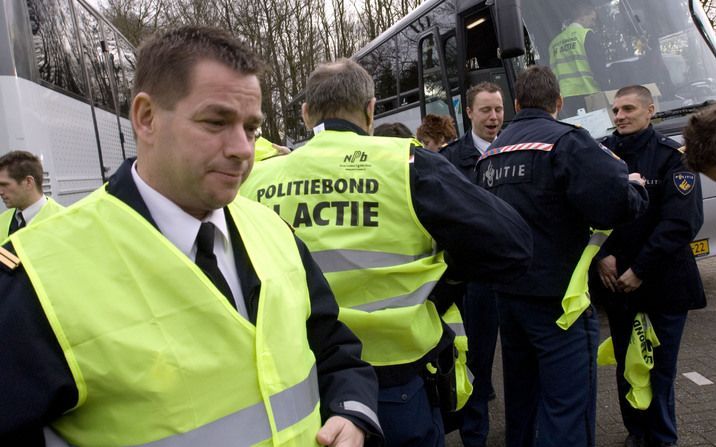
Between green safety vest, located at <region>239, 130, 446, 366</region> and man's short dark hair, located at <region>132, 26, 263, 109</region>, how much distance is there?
871 millimetres

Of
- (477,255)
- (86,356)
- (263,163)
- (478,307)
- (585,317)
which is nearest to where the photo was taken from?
(86,356)

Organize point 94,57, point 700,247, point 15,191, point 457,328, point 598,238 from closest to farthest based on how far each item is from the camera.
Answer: point 457,328 → point 598,238 → point 15,191 → point 700,247 → point 94,57

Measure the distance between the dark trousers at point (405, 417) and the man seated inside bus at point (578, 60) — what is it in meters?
4.38

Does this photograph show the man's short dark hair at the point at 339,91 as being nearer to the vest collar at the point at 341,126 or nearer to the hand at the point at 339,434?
the vest collar at the point at 341,126

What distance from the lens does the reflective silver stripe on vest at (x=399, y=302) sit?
221 centimetres

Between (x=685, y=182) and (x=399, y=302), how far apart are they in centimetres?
201

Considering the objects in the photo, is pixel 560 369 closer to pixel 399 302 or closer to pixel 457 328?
pixel 457 328

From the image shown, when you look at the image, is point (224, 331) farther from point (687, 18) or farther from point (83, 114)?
point (83, 114)

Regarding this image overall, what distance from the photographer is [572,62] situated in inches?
235

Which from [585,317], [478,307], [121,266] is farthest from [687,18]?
[121,266]

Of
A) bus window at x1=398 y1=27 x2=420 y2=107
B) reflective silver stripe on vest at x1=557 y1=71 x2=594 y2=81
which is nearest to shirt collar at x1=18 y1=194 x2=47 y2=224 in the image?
reflective silver stripe on vest at x1=557 y1=71 x2=594 y2=81

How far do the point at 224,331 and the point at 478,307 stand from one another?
2974 millimetres

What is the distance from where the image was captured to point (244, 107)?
4.49 feet

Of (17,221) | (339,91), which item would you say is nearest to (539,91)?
(339,91)
